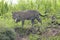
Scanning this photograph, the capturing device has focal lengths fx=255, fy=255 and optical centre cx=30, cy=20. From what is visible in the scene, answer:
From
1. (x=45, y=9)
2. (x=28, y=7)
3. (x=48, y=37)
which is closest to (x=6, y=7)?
(x=28, y=7)

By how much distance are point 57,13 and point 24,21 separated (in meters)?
2.28

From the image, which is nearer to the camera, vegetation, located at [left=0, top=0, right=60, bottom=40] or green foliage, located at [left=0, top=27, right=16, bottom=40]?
green foliage, located at [left=0, top=27, right=16, bottom=40]

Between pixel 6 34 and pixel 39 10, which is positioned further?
pixel 39 10

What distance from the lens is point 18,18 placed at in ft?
34.7

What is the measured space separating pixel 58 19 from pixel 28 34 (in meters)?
2.19

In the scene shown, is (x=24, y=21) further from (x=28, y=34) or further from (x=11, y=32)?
(x=11, y=32)

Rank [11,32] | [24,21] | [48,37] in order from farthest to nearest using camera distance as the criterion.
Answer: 1. [24,21]
2. [48,37]
3. [11,32]

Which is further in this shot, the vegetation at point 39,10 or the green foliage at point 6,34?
the vegetation at point 39,10

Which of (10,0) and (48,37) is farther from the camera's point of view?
(10,0)

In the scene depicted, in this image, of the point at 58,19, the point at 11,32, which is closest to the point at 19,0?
the point at 58,19

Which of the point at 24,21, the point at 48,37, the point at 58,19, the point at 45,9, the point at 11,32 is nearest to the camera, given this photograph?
the point at 11,32

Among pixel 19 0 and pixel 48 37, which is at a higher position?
pixel 19 0

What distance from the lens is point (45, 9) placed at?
42.6 ft

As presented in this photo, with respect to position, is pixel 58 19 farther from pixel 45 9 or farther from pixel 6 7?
pixel 6 7
